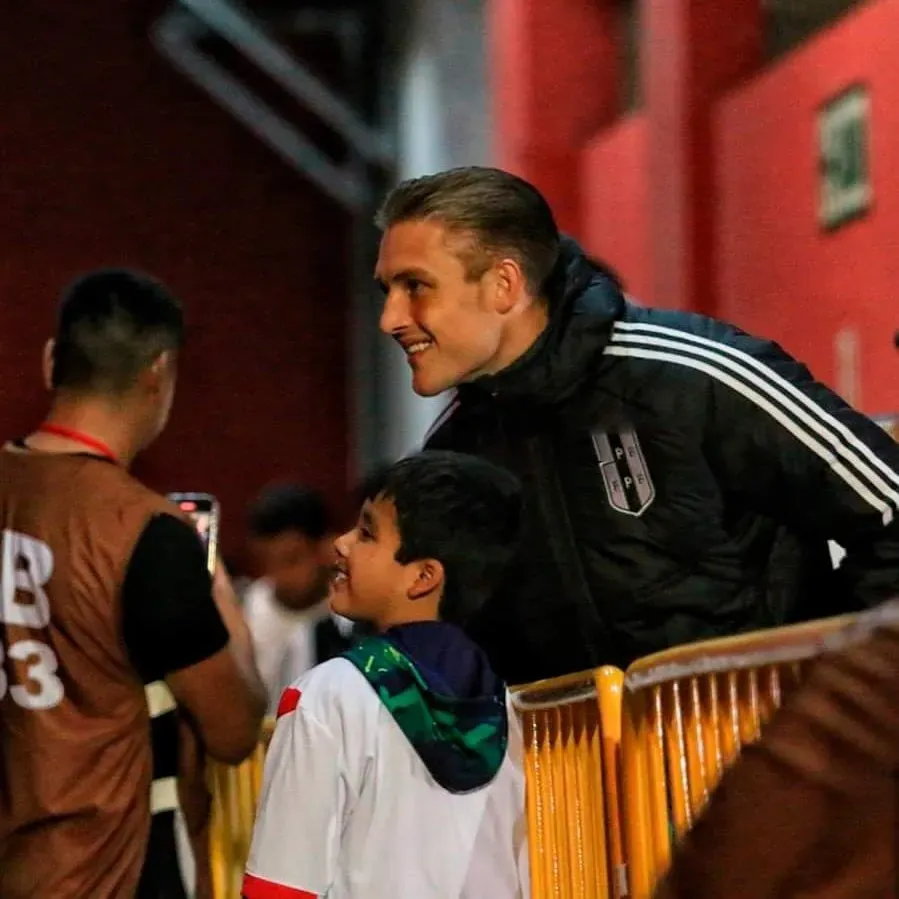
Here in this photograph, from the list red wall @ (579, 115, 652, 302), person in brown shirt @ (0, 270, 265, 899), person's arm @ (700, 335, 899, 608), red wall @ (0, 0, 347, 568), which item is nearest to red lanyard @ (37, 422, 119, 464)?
person in brown shirt @ (0, 270, 265, 899)

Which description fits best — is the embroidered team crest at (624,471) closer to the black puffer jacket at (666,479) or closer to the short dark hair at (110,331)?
the black puffer jacket at (666,479)

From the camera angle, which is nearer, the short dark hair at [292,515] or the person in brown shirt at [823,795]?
the person in brown shirt at [823,795]

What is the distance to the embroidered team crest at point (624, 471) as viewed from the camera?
2.18m

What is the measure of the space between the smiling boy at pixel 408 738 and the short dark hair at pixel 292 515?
2568mm

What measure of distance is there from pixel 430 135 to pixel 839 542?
5012 millimetres

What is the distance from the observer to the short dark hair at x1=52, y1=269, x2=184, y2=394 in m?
2.45

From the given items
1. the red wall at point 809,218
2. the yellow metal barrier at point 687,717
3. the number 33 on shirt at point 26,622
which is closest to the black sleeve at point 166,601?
the number 33 on shirt at point 26,622

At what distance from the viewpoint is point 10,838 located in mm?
2342

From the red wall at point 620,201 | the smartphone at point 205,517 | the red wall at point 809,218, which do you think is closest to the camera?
the smartphone at point 205,517

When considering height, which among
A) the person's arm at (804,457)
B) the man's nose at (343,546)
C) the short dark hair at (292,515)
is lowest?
the man's nose at (343,546)

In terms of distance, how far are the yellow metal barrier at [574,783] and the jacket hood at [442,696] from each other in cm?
9

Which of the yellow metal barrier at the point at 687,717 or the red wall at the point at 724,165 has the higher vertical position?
the red wall at the point at 724,165

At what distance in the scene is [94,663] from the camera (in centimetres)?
231

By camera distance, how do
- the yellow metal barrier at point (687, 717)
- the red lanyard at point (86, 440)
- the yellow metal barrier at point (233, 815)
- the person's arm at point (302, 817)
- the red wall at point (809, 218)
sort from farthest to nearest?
1. the red wall at point (809, 218)
2. the yellow metal barrier at point (233, 815)
3. the red lanyard at point (86, 440)
4. the person's arm at point (302, 817)
5. the yellow metal barrier at point (687, 717)
